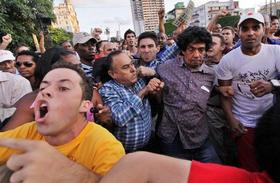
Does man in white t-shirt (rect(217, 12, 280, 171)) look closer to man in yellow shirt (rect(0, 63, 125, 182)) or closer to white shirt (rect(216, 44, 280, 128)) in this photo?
white shirt (rect(216, 44, 280, 128))

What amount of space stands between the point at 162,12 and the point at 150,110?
242 centimetres

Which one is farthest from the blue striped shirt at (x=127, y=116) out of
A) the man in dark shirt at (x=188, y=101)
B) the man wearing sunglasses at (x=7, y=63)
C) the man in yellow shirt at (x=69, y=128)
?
the man wearing sunglasses at (x=7, y=63)

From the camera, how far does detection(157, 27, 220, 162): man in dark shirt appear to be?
297 cm

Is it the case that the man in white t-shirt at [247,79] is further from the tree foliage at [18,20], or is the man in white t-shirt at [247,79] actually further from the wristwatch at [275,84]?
the tree foliage at [18,20]

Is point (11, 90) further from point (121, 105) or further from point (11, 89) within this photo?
point (121, 105)

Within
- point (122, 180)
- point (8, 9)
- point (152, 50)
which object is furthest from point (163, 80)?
point (8, 9)

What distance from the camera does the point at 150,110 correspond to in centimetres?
304

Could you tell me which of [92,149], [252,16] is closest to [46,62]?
[92,149]

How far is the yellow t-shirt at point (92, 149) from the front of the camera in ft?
5.15

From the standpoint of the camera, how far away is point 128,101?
2.72m

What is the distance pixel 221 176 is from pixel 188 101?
6.39 feet

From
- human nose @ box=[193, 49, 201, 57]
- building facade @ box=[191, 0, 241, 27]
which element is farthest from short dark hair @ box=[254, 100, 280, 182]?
building facade @ box=[191, 0, 241, 27]

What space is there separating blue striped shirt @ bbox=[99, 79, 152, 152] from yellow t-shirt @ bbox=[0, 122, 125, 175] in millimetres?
800

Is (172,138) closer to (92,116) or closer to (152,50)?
(92,116)
